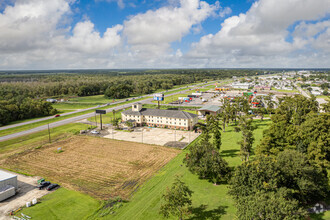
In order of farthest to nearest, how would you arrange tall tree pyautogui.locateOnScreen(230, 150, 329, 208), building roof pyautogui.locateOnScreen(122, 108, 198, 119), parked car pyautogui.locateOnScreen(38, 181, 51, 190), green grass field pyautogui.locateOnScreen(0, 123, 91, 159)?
building roof pyautogui.locateOnScreen(122, 108, 198, 119)
green grass field pyautogui.locateOnScreen(0, 123, 91, 159)
parked car pyautogui.locateOnScreen(38, 181, 51, 190)
tall tree pyautogui.locateOnScreen(230, 150, 329, 208)

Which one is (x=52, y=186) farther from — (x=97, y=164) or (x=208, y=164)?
(x=208, y=164)

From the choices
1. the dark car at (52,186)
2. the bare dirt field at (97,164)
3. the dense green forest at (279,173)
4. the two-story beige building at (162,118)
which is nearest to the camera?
the dense green forest at (279,173)

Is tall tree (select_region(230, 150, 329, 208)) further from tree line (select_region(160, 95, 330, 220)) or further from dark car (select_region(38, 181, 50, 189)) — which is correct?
dark car (select_region(38, 181, 50, 189))

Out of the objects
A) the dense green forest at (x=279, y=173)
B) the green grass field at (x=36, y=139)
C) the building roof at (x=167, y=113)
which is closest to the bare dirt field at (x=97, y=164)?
the green grass field at (x=36, y=139)

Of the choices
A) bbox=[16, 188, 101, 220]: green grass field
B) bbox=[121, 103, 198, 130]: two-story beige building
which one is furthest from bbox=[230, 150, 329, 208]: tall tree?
bbox=[121, 103, 198, 130]: two-story beige building

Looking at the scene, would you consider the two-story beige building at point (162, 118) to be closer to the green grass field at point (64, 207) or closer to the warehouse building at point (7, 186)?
the green grass field at point (64, 207)

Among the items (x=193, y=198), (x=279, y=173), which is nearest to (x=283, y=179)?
(x=279, y=173)

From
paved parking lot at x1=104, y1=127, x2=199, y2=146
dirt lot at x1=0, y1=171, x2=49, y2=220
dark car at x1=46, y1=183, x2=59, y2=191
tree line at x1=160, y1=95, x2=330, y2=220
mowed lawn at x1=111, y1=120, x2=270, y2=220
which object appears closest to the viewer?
tree line at x1=160, y1=95, x2=330, y2=220
